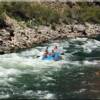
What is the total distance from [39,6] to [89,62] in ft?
46.2

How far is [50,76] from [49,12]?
1676 cm

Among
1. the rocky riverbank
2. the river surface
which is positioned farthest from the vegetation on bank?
the river surface

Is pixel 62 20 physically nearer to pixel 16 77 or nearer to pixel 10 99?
pixel 16 77

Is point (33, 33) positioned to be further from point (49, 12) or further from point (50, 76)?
point (50, 76)

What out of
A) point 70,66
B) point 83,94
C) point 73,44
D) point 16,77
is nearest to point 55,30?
point 73,44

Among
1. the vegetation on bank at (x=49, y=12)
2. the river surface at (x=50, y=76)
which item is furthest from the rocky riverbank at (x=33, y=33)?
the river surface at (x=50, y=76)

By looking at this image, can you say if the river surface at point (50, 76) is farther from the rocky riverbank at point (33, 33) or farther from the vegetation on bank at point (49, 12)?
the vegetation on bank at point (49, 12)

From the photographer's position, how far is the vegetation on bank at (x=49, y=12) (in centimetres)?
3712

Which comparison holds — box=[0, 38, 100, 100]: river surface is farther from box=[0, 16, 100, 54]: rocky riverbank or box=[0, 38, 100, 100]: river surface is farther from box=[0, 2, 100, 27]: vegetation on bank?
box=[0, 2, 100, 27]: vegetation on bank

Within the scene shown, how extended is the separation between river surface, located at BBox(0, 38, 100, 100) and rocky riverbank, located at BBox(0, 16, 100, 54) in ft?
4.45

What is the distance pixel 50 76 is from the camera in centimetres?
2280

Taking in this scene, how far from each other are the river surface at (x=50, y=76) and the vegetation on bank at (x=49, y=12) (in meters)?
6.99

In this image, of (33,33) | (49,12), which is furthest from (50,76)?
(49,12)

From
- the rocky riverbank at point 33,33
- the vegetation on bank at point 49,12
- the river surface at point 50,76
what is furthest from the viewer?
the vegetation on bank at point 49,12
